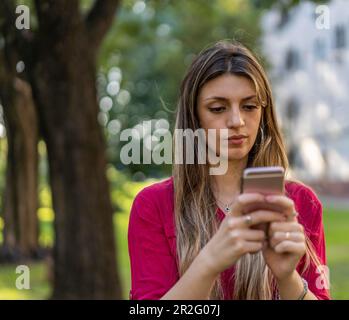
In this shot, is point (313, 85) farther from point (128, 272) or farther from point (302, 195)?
point (302, 195)

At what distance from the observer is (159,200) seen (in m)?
2.18

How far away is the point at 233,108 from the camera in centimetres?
209

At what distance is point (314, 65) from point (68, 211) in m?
24.1

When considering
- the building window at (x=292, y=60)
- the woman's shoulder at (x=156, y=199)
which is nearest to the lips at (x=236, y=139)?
the woman's shoulder at (x=156, y=199)

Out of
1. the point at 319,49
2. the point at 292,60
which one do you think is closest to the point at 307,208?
the point at 319,49

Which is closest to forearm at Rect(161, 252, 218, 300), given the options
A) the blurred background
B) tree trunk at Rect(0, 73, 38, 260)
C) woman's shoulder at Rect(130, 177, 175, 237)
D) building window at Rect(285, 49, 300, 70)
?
woman's shoulder at Rect(130, 177, 175, 237)

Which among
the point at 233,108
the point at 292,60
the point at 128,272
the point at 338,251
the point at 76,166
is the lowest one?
the point at 128,272

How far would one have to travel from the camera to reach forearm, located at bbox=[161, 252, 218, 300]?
1.81 m

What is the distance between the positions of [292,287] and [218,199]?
1.43 ft

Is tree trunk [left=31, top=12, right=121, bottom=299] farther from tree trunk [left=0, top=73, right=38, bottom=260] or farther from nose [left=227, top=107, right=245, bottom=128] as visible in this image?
tree trunk [left=0, top=73, right=38, bottom=260]

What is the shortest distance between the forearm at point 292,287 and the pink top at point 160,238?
177mm

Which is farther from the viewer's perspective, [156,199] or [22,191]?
[22,191]

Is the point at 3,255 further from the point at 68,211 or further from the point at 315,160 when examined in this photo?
the point at 315,160

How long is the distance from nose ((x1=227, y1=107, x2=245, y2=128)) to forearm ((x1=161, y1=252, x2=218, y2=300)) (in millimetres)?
416
